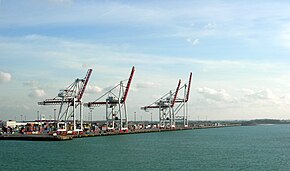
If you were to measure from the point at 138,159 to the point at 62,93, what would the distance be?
4142 cm

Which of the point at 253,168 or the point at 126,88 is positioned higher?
the point at 126,88

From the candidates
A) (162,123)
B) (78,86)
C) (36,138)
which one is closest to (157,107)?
(162,123)

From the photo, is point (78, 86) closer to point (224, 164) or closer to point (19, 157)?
point (19, 157)

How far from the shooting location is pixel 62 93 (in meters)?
81.8

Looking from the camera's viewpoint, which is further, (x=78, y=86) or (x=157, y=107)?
(x=157, y=107)

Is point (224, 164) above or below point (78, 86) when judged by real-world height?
below

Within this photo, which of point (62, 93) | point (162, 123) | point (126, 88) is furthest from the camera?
point (162, 123)

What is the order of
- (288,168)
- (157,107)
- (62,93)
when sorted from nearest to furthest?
(288,168) < (62,93) < (157,107)

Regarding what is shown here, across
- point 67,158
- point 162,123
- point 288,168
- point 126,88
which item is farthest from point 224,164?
point 162,123

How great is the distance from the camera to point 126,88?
98.4 meters

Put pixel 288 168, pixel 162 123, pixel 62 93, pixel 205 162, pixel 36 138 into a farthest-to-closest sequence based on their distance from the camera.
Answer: pixel 162 123, pixel 62 93, pixel 36 138, pixel 205 162, pixel 288 168

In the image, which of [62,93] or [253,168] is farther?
[62,93]

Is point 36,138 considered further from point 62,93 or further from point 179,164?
point 179,164

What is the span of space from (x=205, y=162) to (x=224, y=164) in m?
2.31
